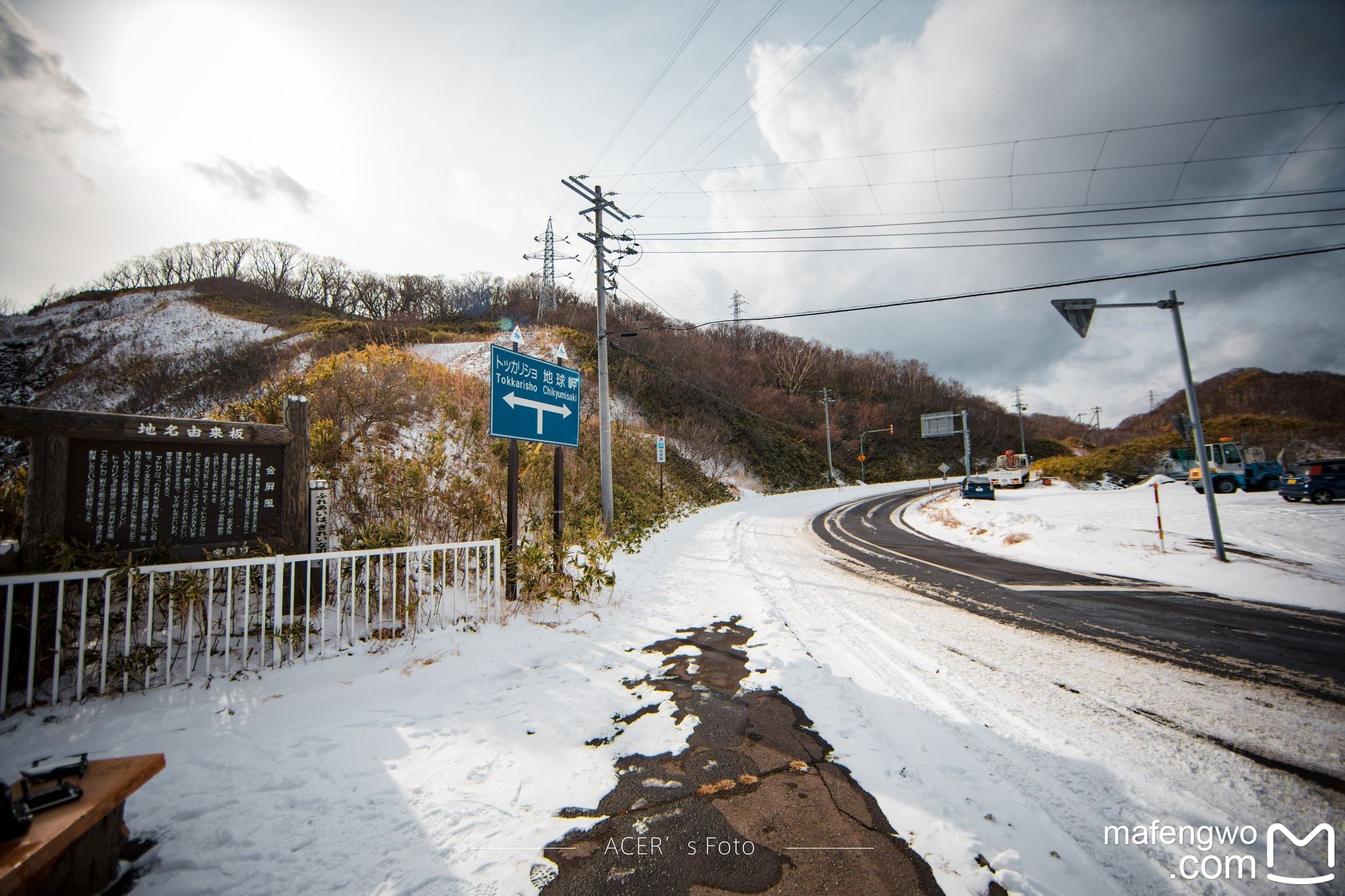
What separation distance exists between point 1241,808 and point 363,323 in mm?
35439

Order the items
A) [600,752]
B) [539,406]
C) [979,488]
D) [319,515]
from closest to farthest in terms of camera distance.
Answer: [600,752] → [319,515] → [539,406] → [979,488]

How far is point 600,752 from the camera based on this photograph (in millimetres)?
2906

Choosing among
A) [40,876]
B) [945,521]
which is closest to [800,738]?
[40,876]

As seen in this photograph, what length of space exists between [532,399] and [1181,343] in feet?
40.8

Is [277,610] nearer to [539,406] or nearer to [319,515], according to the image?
[319,515]

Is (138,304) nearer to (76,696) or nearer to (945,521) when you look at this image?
(76,696)

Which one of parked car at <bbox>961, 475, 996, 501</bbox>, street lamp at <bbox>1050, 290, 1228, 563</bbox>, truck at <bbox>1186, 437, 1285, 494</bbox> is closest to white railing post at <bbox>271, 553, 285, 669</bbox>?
street lamp at <bbox>1050, 290, 1228, 563</bbox>

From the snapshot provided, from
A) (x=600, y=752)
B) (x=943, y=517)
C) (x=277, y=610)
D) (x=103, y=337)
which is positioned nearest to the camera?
(x=600, y=752)

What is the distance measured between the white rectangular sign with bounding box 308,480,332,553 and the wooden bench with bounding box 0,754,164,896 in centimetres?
324

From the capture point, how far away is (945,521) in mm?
16000

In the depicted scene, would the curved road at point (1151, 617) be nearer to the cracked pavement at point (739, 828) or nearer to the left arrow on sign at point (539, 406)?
the cracked pavement at point (739, 828)

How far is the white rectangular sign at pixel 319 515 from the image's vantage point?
5.01 m

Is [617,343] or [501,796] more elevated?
[617,343]
